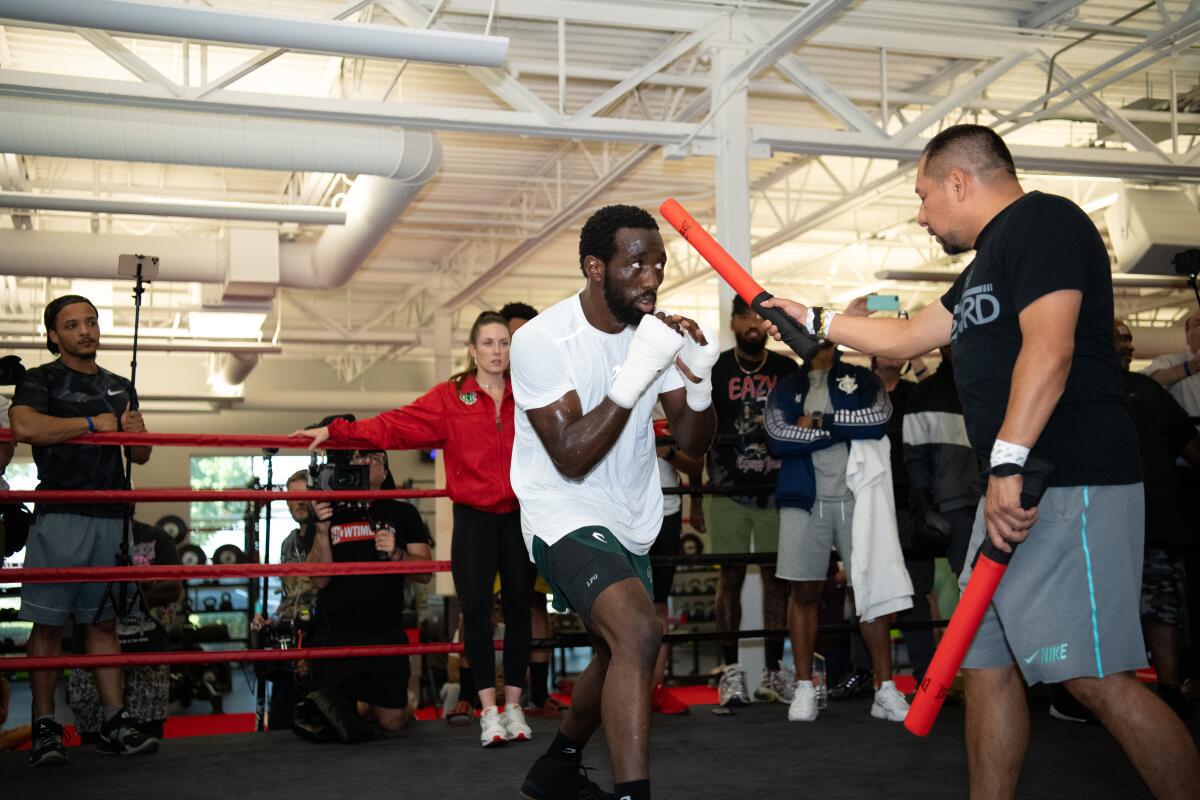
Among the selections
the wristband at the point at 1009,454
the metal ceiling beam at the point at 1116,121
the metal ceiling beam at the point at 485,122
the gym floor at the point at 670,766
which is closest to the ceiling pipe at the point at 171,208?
the metal ceiling beam at the point at 485,122

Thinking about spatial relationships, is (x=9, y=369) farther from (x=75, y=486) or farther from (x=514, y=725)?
(x=514, y=725)

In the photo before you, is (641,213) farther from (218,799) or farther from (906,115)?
(906,115)

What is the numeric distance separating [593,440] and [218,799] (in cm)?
167

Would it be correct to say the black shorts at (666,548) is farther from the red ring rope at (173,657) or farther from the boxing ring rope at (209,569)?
the red ring rope at (173,657)

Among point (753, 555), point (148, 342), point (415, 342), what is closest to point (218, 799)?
point (753, 555)

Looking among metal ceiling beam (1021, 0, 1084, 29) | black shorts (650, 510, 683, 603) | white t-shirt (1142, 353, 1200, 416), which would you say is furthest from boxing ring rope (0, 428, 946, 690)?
metal ceiling beam (1021, 0, 1084, 29)

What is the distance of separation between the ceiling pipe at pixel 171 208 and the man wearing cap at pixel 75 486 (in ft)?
16.0

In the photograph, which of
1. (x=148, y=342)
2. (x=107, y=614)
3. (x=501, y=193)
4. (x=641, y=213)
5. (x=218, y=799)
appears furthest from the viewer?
(x=148, y=342)

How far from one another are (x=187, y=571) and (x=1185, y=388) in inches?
193

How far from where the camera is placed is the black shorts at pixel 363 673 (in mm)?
4750

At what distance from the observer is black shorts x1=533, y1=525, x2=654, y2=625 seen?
2.82 metres

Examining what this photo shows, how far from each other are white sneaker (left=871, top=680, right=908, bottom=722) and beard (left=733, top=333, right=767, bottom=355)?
5.60 feet

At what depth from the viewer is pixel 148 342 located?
14375mm

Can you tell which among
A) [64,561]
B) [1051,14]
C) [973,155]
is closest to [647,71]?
[1051,14]
